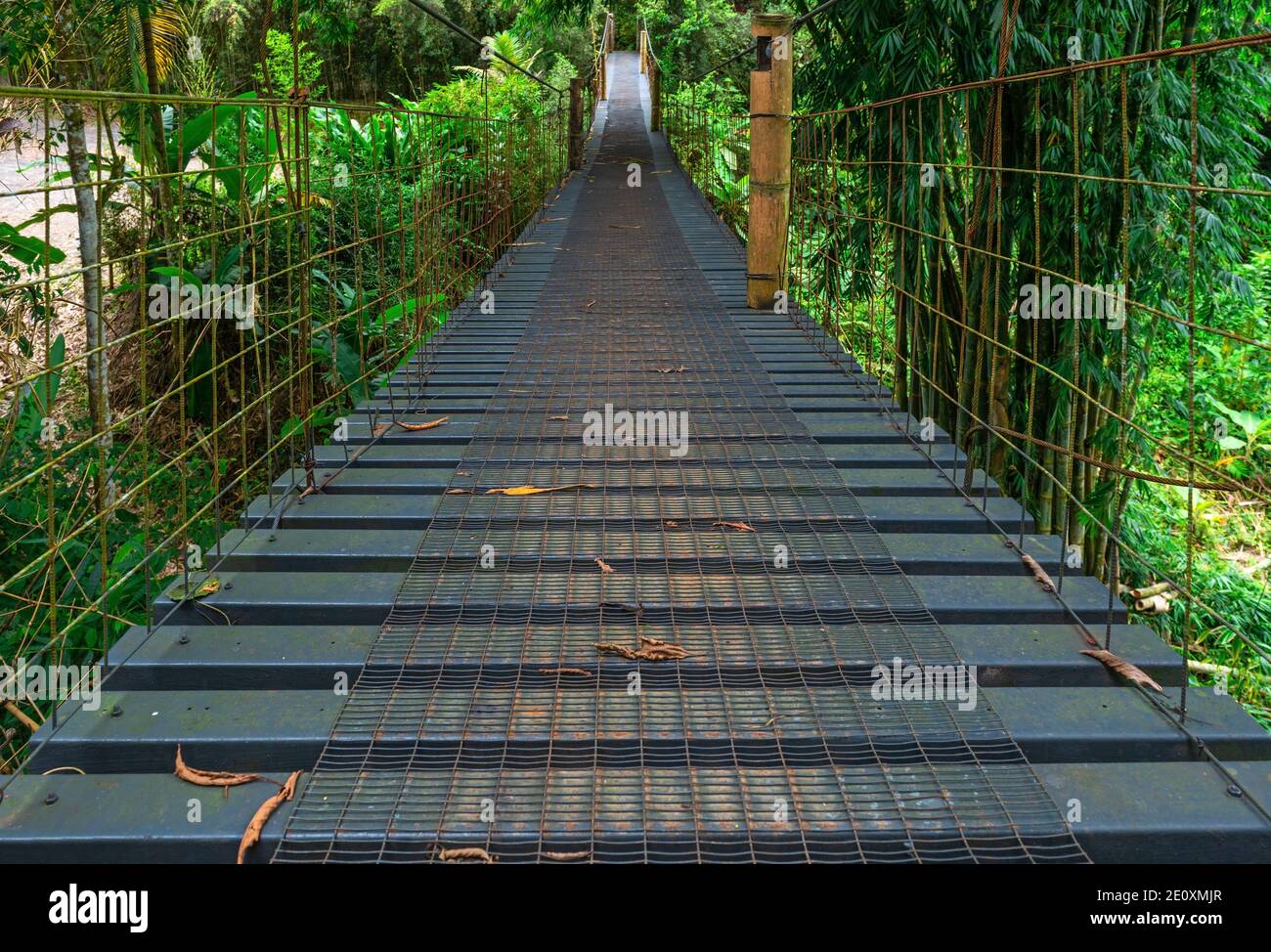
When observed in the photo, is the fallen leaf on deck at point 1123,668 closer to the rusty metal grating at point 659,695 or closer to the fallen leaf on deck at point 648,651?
the rusty metal grating at point 659,695

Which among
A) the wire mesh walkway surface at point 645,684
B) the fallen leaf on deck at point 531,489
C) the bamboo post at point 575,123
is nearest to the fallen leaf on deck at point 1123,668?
the wire mesh walkway surface at point 645,684

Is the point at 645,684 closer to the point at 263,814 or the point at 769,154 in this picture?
the point at 263,814

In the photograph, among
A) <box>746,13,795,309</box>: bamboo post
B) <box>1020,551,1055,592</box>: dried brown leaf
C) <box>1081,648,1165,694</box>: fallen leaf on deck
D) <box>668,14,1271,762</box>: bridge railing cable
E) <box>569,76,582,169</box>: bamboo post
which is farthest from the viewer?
<box>569,76,582,169</box>: bamboo post

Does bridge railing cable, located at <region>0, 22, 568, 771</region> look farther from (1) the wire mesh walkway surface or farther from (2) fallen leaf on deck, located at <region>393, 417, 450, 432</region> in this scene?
(1) the wire mesh walkway surface

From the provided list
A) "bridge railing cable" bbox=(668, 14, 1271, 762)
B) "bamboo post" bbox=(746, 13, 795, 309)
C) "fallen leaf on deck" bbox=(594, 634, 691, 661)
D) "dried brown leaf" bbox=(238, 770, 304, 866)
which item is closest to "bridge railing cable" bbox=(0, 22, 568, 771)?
"dried brown leaf" bbox=(238, 770, 304, 866)

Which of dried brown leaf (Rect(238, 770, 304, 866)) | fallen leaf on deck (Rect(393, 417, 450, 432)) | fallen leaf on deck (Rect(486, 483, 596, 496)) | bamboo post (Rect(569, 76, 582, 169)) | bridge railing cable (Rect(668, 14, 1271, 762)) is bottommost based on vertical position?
dried brown leaf (Rect(238, 770, 304, 866))

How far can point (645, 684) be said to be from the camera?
223 centimetres

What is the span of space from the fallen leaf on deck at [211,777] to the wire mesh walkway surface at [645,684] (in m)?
0.02

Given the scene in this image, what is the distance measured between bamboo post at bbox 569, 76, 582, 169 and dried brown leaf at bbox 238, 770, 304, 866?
486 inches

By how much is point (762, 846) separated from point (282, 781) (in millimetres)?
863

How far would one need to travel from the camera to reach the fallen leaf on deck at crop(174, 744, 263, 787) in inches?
76.4

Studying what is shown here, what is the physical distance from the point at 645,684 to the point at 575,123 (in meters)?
12.4
